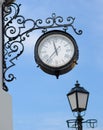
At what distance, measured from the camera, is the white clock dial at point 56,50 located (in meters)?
8.03

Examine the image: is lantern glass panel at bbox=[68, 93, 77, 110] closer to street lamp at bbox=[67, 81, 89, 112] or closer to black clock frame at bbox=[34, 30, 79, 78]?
street lamp at bbox=[67, 81, 89, 112]

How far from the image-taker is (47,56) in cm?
807

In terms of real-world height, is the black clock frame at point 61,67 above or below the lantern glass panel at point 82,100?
above

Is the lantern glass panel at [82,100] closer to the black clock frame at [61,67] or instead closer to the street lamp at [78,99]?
the street lamp at [78,99]

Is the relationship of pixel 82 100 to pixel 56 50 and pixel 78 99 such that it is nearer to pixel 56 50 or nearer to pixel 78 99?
pixel 78 99

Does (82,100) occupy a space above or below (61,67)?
below

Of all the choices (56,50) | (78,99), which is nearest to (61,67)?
(56,50)

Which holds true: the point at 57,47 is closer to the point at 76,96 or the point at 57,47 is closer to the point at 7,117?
the point at 76,96

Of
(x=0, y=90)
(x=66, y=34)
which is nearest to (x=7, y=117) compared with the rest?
(x=0, y=90)

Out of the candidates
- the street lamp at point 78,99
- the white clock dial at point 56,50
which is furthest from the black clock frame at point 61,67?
the street lamp at point 78,99

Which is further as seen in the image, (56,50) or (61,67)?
(56,50)

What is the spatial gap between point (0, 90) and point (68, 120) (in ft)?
3.89

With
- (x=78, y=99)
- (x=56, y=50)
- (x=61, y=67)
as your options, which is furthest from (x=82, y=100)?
(x=56, y=50)

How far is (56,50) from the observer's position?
8102 millimetres
